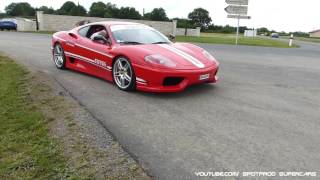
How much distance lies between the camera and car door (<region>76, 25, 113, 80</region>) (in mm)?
6926

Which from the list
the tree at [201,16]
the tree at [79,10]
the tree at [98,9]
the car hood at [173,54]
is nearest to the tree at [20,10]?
the tree at [98,9]

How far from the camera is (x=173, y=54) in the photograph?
21.2 feet

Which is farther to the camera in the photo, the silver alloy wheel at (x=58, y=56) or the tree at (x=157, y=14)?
the tree at (x=157, y=14)

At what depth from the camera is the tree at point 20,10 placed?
97500mm

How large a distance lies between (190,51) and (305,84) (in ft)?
8.37

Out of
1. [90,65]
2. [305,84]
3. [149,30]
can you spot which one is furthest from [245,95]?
[90,65]

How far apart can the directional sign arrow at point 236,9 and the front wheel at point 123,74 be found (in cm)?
2022

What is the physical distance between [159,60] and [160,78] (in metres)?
0.32

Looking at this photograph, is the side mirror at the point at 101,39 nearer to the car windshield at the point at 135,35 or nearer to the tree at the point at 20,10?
the car windshield at the point at 135,35

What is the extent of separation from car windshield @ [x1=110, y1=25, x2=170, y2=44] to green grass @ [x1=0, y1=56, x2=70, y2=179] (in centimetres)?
207

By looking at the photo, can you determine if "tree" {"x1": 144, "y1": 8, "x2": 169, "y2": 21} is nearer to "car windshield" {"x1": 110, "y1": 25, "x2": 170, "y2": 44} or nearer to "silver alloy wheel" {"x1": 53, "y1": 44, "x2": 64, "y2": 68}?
"silver alloy wheel" {"x1": 53, "y1": 44, "x2": 64, "y2": 68}

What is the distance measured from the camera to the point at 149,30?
765 centimetres

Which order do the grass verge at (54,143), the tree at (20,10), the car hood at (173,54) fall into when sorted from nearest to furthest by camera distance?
the grass verge at (54,143) < the car hood at (173,54) < the tree at (20,10)

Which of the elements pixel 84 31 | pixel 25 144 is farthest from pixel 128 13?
pixel 25 144
